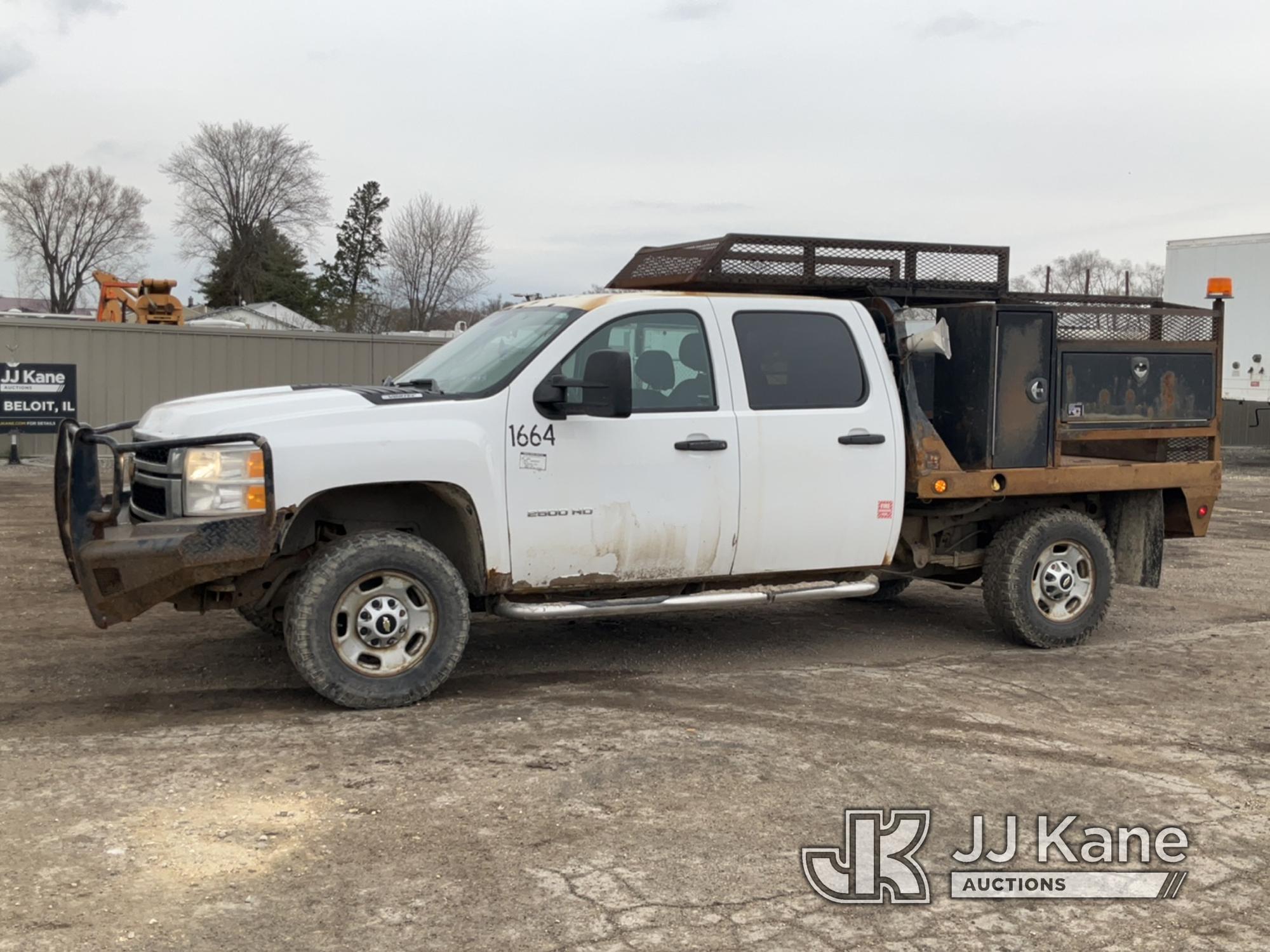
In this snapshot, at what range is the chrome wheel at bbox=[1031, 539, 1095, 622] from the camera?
7906 millimetres

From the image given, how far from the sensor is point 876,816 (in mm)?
4828

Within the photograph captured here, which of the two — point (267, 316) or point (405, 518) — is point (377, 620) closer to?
point (405, 518)

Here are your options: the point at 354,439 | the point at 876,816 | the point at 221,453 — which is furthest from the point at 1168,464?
the point at 221,453

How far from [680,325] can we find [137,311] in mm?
19795

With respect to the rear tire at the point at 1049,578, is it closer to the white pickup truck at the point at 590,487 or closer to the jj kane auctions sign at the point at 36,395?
the white pickup truck at the point at 590,487

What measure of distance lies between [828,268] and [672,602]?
89.2 inches

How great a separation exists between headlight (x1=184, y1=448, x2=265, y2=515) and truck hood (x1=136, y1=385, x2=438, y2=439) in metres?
0.10

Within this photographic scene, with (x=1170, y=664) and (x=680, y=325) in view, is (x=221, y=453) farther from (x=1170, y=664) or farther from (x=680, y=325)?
(x=1170, y=664)

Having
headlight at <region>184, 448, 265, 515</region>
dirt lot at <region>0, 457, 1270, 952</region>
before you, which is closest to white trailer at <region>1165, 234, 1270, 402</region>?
dirt lot at <region>0, 457, 1270, 952</region>

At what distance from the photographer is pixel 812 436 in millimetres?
6969

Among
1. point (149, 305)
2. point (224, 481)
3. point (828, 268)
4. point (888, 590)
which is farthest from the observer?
point (149, 305)

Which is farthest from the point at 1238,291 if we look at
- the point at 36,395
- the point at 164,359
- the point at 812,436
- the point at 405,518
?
the point at 36,395

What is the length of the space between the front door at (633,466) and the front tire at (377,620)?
0.45 m

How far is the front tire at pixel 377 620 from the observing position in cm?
590
